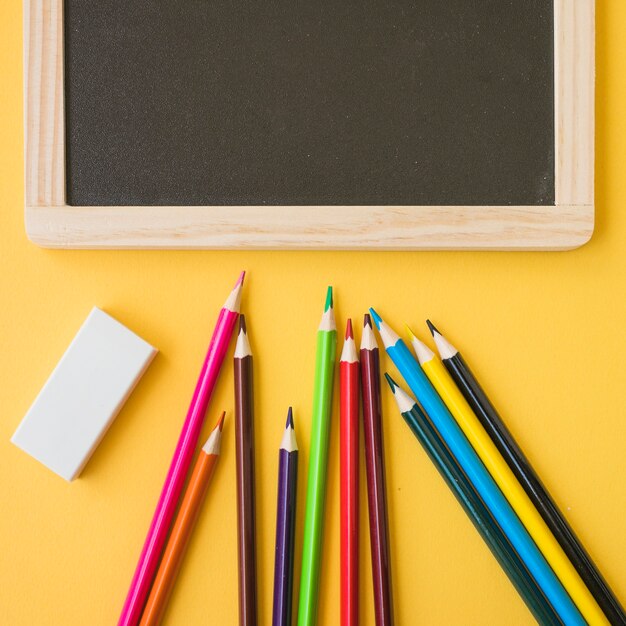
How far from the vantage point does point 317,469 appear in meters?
0.54

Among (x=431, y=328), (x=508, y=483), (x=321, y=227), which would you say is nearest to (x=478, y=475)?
(x=508, y=483)

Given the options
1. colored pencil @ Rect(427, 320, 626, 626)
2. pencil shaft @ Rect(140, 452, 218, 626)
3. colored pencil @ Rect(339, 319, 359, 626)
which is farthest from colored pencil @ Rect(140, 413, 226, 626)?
colored pencil @ Rect(427, 320, 626, 626)

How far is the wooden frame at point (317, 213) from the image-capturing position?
1.77 feet

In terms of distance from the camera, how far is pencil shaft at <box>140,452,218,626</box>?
1.76 ft

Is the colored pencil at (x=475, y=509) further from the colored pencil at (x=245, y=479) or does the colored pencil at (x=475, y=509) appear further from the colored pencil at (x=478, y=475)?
the colored pencil at (x=245, y=479)

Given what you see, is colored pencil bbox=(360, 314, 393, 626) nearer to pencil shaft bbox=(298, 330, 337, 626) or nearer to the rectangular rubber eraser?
pencil shaft bbox=(298, 330, 337, 626)

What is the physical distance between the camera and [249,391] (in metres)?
0.55

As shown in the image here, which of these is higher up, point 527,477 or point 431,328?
point 431,328

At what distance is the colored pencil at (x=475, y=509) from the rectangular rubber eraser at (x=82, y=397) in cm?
23

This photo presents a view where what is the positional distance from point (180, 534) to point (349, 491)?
Answer: 143 millimetres

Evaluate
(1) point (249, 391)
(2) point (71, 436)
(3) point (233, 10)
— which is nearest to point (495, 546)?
(1) point (249, 391)

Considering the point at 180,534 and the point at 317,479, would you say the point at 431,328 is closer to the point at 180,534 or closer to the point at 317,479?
the point at 317,479

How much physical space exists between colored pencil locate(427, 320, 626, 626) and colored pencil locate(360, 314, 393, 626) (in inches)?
2.3

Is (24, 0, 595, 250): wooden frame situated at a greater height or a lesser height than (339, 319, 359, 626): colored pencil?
greater
